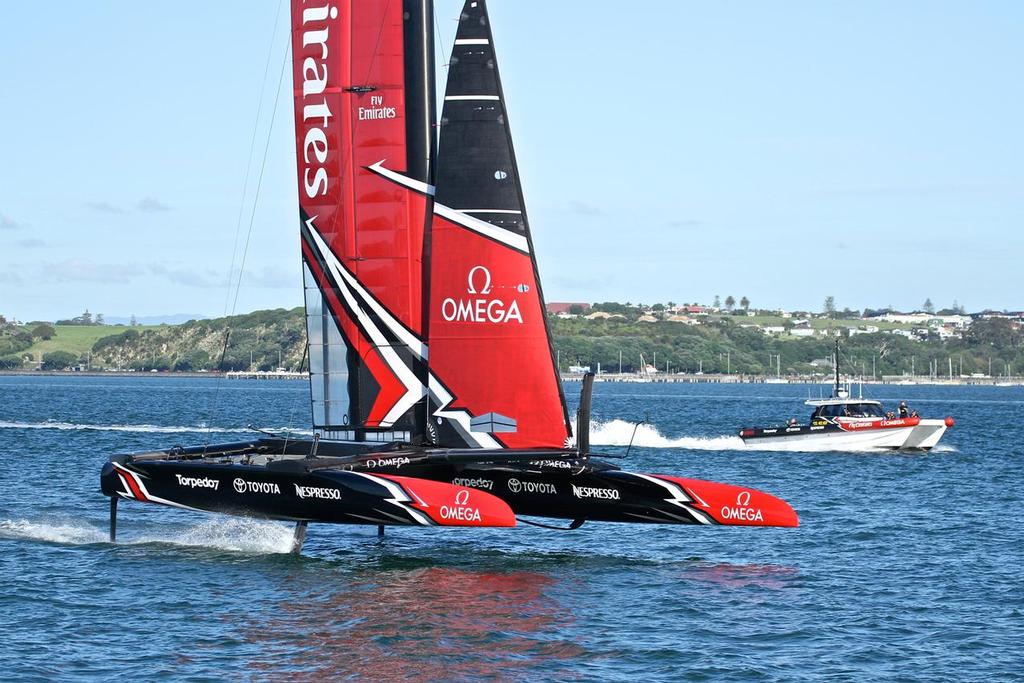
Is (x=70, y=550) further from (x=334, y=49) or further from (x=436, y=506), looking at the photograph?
(x=334, y=49)

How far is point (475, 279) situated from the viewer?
67.1 feet

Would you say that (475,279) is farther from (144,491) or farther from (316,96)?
(144,491)

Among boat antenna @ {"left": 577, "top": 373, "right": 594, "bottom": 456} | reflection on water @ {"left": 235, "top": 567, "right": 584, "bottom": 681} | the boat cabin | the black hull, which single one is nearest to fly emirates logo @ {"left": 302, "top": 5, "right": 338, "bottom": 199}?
the black hull

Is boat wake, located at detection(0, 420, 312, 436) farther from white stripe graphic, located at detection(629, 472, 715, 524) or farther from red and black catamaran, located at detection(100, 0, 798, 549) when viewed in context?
white stripe graphic, located at detection(629, 472, 715, 524)

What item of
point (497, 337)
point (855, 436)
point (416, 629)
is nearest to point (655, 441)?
point (855, 436)

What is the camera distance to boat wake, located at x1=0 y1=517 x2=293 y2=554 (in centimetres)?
2106

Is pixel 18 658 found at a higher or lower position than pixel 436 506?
lower

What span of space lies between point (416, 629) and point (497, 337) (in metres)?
6.08

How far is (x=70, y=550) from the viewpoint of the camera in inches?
815

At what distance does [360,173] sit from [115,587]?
7.20 metres

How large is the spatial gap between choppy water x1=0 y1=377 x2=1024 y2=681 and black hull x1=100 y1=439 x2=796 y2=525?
2.74ft

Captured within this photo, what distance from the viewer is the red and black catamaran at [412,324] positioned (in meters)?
19.5

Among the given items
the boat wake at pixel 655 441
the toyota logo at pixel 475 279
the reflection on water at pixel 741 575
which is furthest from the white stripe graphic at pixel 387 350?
the boat wake at pixel 655 441

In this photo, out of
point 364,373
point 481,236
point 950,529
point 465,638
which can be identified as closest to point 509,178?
point 481,236
